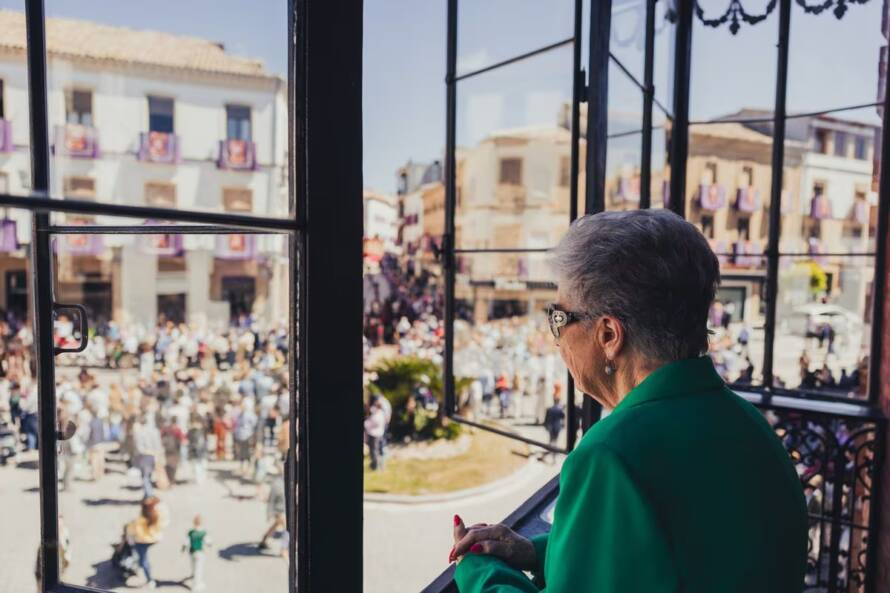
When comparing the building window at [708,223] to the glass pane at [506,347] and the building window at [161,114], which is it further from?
the building window at [161,114]

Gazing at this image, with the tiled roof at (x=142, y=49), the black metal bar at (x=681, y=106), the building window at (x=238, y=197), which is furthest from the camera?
the building window at (x=238, y=197)

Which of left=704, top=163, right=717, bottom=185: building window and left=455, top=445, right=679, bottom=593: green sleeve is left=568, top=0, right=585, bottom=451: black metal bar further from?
left=704, top=163, right=717, bottom=185: building window

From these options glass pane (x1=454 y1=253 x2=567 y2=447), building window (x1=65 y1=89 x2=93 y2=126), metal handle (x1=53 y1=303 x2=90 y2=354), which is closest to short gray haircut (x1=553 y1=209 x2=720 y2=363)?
metal handle (x1=53 y1=303 x2=90 y2=354)

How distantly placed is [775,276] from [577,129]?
74.7 inches

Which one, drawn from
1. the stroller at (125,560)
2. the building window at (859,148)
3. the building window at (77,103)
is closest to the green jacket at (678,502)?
the stroller at (125,560)

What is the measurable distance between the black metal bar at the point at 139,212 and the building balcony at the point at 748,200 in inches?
878

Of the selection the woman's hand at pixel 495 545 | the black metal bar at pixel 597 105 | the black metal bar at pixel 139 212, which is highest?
the black metal bar at pixel 597 105

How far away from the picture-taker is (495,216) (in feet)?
92.6

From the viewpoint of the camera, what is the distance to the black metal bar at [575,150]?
1477mm

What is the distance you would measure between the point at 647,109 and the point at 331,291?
1398mm

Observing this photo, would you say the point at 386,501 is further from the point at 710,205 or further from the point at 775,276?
the point at 710,205

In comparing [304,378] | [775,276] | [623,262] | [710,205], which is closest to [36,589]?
[304,378]

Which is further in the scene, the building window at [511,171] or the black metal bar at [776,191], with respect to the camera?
the building window at [511,171]

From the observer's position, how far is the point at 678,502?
72 centimetres
